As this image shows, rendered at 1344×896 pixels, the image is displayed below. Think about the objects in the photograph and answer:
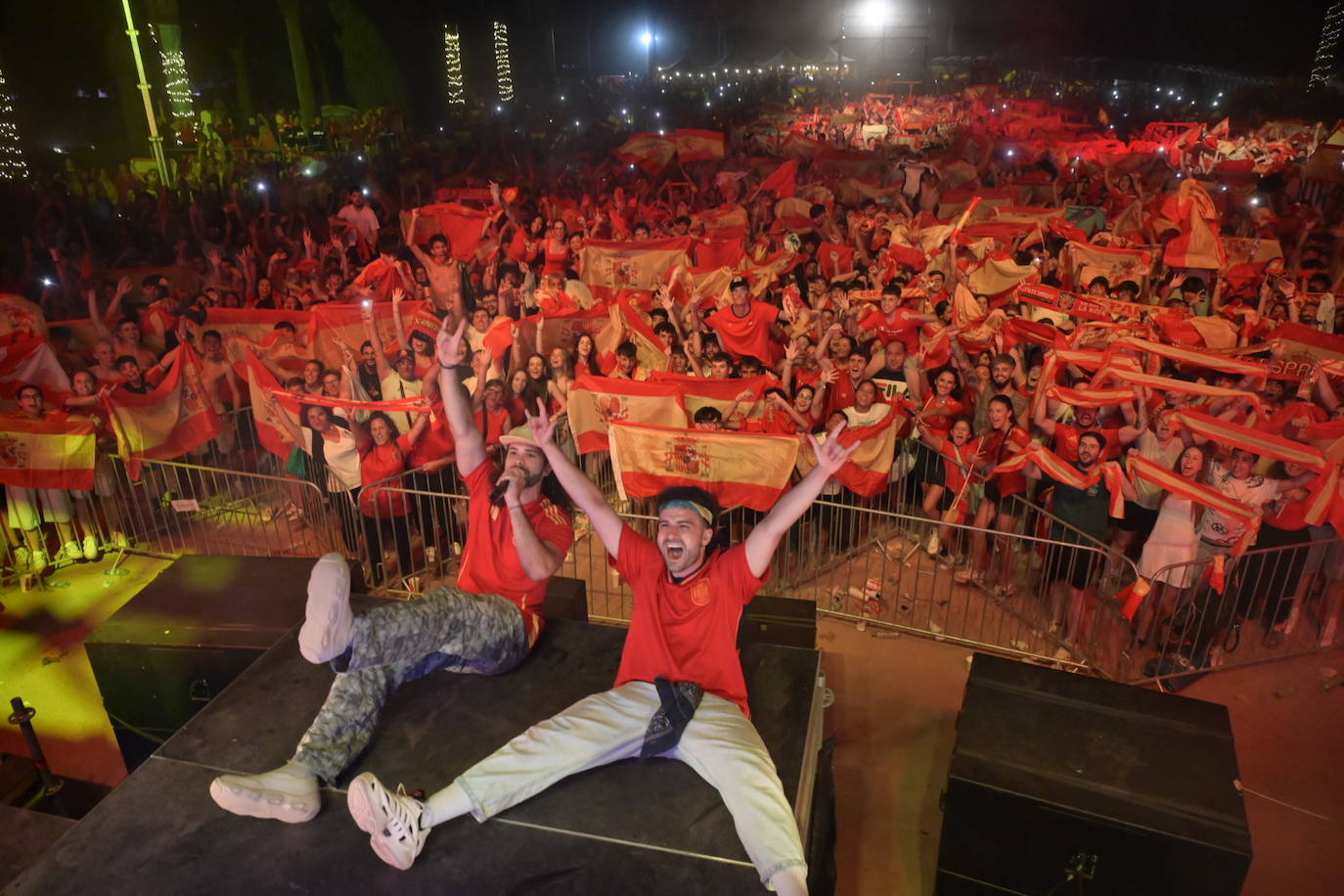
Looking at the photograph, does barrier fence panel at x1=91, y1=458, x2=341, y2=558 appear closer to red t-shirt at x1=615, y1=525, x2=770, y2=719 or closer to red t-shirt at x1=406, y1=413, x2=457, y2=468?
red t-shirt at x1=406, y1=413, x2=457, y2=468

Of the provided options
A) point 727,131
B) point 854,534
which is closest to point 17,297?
point 854,534

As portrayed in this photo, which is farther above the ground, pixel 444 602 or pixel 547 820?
pixel 444 602

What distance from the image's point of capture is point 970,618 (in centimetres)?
731

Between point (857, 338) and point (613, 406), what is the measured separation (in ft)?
9.45

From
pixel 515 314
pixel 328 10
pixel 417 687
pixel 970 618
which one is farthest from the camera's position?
pixel 328 10

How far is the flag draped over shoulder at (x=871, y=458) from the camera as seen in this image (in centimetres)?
735

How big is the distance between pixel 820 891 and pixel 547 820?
183 centimetres

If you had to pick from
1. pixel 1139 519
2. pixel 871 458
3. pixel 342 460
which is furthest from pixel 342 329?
pixel 1139 519

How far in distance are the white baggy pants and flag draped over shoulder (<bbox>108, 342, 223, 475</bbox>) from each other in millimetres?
6162

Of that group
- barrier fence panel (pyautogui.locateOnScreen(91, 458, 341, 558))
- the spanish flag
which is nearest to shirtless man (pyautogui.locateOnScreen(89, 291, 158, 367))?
barrier fence panel (pyautogui.locateOnScreen(91, 458, 341, 558))

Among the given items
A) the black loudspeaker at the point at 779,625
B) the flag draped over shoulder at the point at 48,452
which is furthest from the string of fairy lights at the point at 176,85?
the black loudspeaker at the point at 779,625

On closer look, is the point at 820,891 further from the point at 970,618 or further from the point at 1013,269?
the point at 1013,269

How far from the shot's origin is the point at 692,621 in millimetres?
4195

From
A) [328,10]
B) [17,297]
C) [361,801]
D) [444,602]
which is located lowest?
[361,801]
